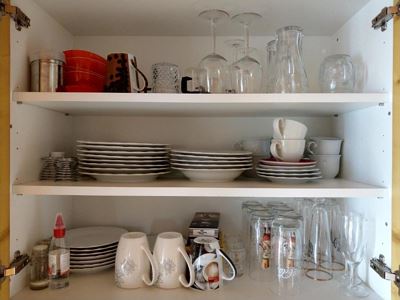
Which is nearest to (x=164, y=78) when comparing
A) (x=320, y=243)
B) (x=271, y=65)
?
(x=271, y=65)

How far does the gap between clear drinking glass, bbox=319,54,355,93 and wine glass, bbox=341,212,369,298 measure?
378 millimetres

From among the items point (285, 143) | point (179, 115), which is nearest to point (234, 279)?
point (285, 143)

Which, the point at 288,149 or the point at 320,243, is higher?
the point at 288,149

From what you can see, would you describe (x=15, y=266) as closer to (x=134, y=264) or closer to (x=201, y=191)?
(x=134, y=264)

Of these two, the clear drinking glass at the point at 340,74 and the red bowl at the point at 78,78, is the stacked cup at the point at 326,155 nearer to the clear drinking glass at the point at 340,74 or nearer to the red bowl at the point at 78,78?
the clear drinking glass at the point at 340,74

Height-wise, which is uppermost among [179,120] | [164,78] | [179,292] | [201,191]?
[164,78]

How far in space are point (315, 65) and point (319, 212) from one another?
55 centimetres

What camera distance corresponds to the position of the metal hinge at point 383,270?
729mm

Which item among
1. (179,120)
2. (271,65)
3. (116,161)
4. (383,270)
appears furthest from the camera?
→ (179,120)

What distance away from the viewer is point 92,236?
1045mm

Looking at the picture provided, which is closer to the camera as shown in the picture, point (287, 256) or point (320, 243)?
point (287, 256)

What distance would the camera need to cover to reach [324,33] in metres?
1.12

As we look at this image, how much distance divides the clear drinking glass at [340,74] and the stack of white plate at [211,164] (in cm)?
34

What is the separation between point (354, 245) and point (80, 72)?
928 millimetres
